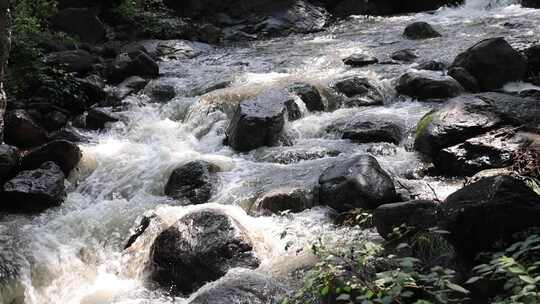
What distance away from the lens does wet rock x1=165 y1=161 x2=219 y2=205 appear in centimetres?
752

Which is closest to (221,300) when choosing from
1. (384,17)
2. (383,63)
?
(383,63)

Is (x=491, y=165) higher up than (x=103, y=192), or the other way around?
(x=491, y=165)

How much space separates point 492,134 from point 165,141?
18.3ft

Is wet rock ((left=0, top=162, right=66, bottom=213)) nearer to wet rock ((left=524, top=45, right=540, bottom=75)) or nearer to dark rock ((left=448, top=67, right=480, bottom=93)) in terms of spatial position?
dark rock ((left=448, top=67, right=480, bottom=93))

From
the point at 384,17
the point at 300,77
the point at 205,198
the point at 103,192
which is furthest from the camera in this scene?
the point at 384,17

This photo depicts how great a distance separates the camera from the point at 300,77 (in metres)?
12.0

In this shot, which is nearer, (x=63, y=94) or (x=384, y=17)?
(x=63, y=94)

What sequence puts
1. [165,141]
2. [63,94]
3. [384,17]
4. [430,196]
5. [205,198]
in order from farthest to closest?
[384,17] < [63,94] < [165,141] < [205,198] < [430,196]

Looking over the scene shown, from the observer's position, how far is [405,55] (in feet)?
42.4

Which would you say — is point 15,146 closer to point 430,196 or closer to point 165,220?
point 165,220

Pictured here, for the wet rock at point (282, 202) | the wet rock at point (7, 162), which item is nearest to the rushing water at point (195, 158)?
the wet rock at point (282, 202)

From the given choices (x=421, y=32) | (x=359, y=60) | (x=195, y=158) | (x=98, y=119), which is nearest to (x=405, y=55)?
(x=359, y=60)

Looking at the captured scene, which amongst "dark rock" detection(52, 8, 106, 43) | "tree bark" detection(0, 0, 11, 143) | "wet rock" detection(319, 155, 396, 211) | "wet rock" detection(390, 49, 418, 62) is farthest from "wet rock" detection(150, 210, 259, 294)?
"dark rock" detection(52, 8, 106, 43)

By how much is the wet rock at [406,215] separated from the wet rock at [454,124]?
256cm
